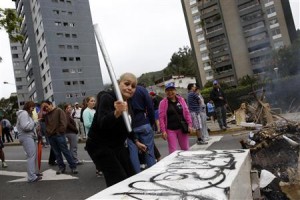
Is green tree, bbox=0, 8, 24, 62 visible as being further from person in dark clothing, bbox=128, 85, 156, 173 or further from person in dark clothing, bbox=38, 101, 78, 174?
person in dark clothing, bbox=128, 85, 156, 173

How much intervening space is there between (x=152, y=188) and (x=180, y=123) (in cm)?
365

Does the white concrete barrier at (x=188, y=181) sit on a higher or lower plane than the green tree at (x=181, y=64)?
lower

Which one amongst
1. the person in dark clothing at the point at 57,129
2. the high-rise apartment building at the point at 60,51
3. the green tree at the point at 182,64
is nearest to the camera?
the person in dark clothing at the point at 57,129

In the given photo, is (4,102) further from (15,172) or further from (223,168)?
(223,168)

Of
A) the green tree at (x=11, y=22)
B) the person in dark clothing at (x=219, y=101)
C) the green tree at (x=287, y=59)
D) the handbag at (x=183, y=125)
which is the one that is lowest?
the handbag at (x=183, y=125)

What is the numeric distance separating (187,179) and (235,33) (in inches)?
2837

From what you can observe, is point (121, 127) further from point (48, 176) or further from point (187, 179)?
point (48, 176)

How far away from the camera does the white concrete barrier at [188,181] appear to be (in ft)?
7.38

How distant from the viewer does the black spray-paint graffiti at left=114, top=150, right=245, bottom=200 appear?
2.26 metres

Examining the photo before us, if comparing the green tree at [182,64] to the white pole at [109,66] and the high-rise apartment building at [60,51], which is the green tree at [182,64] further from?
the white pole at [109,66]

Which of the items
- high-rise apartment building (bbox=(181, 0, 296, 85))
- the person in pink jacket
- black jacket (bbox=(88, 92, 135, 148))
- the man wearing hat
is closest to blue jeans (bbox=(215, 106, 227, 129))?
the man wearing hat

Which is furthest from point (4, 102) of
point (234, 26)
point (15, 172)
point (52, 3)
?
point (15, 172)

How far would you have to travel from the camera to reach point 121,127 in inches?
125

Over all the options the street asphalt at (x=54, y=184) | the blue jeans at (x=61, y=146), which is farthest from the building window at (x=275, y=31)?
the blue jeans at (x=61, y=146)
